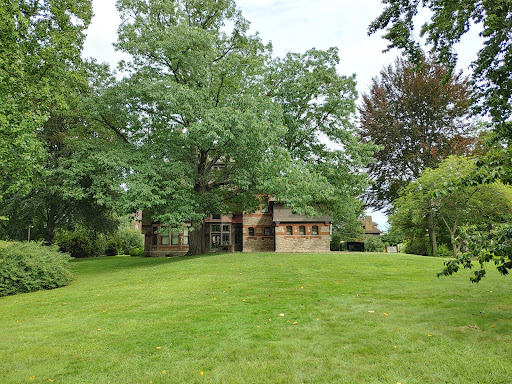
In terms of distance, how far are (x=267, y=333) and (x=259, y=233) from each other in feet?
93.1

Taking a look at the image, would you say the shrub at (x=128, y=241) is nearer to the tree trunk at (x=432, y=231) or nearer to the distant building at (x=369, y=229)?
the tree trunk at (x=432, y=231)

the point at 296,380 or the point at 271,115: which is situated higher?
the point at 271,115

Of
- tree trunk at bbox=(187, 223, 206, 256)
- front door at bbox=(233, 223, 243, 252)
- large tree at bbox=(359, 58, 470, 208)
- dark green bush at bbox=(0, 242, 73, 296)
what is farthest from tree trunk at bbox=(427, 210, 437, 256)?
dark green bush at bbox=(0, 242, 73, 296)

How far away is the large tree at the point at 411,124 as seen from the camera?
3050 centimetres

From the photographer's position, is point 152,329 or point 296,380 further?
point 152,329

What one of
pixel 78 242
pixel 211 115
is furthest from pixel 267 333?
pixel 78 242

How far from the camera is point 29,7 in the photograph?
18500 mm

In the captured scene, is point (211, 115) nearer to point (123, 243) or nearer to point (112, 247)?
point (112, 247)

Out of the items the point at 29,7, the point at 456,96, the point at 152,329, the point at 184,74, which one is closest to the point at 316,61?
the point at 184,74

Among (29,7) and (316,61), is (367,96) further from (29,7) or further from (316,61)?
(29,7)

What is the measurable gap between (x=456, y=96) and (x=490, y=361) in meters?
32.0

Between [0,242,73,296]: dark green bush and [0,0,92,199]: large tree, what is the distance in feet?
10.7

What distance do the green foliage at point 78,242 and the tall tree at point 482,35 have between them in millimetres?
34604

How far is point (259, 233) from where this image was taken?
34.6 meters
